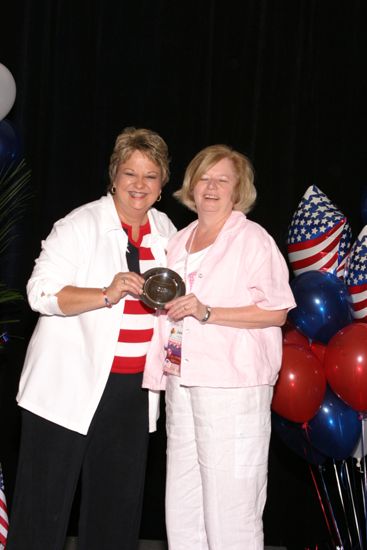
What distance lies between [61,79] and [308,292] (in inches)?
62.4

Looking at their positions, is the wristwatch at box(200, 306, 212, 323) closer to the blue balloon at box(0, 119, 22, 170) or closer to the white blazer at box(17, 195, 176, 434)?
the white blazer at box(17, 195, 176, 434)

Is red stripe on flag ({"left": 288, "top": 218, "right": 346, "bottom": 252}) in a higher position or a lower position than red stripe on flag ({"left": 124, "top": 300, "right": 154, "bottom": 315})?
higher

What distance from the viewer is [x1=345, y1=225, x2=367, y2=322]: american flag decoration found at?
115 inches

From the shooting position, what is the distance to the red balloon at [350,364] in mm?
2791

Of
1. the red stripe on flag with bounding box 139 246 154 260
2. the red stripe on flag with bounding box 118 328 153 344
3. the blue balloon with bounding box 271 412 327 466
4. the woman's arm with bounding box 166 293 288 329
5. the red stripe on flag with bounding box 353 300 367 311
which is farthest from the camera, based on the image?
the blue balloon with bounding box 271 412 327 466

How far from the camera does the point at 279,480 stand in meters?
3.82

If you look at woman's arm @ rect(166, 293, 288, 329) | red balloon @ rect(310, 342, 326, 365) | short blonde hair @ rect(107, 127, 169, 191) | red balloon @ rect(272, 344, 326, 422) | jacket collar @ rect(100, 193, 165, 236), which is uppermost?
short blonde hair @ rect(107, 127, 169, 191)

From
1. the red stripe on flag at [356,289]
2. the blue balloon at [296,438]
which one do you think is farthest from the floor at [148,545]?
the red stripe on flag at [356,289]

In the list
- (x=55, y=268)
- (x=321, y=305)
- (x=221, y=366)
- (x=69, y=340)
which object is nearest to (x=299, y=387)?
(x=321, y=305)

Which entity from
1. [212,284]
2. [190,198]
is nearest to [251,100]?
[190,198]

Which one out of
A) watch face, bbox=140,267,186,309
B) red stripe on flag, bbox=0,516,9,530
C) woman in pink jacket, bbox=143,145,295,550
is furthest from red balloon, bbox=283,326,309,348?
red stripe on flag, bbox=0,516,9,530

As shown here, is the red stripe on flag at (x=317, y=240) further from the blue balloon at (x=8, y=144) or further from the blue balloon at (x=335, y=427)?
the blue balloon at (x=8, y=144)

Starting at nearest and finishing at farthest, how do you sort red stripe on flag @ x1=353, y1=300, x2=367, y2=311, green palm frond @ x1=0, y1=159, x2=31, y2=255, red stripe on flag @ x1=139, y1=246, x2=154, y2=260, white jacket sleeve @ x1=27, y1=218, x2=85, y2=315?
white jacket sleeve @ x1=27, y1=218, x2=85, y2=315
red stripe on flag @ x1=139, y1=246, x2=154, y2=260
red stripe on flag @ x1=353, y1=300, x2=367, y2=311
green palm frond @ x1=0, y1=159, x2=31, y2=255

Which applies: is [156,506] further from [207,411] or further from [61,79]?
[61,79]
